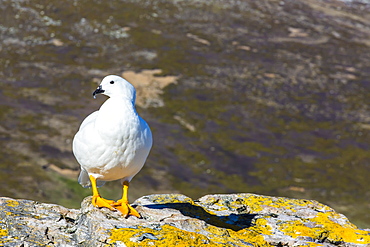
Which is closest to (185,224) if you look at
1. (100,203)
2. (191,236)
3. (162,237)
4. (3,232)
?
(191,236)

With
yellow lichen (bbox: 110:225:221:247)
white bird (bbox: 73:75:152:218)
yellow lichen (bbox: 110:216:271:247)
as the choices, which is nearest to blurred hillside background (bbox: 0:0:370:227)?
white bird (bbox: 73:75:152:218)

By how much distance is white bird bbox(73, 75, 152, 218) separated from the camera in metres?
8.36

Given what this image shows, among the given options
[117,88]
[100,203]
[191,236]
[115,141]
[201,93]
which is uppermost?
[117,88]

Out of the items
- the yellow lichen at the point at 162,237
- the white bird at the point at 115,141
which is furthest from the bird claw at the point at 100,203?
the yellow lichen at the point at 162,237

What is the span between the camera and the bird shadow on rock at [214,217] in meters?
8.80

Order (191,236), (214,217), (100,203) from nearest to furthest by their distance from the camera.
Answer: (191,236)
(100,203)
(214,217)

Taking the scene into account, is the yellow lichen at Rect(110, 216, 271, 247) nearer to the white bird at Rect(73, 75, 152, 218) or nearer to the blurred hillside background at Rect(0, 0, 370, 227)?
the white bird at Rect(73, 75, 152, 218)

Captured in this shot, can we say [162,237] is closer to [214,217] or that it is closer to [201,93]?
[214,217]

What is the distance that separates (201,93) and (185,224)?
106 feet

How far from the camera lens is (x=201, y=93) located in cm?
4019

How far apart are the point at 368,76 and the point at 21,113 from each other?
32531 millimetres

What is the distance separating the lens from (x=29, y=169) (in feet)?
91.1

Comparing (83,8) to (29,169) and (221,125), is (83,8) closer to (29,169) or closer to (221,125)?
→ (221,125)

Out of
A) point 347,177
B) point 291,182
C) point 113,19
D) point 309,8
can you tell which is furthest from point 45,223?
point 309,8
